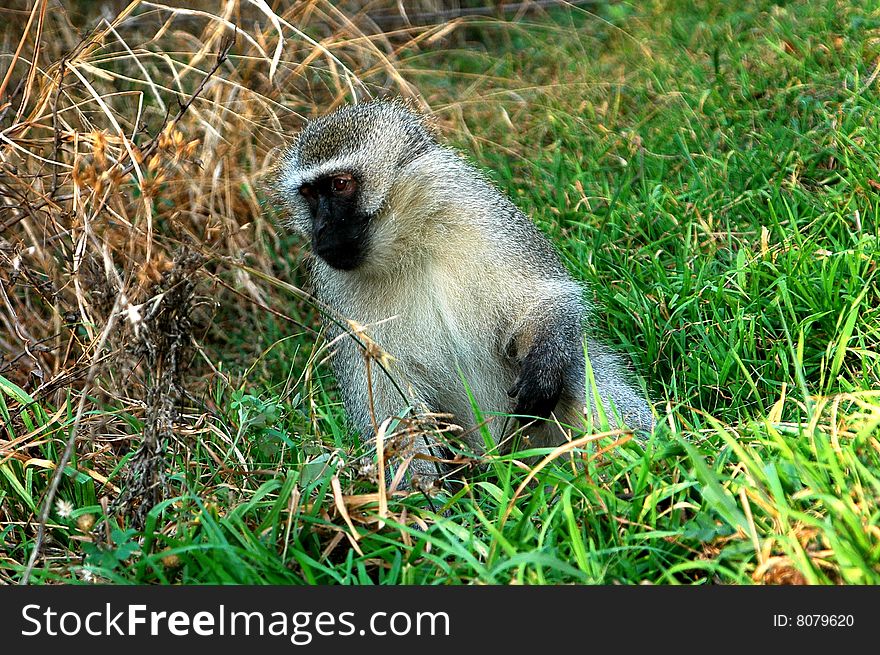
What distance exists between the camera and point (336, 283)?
154 inches

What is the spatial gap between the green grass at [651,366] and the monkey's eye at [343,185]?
25.7 inches

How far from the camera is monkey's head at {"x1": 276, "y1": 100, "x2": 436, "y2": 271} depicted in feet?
12.0

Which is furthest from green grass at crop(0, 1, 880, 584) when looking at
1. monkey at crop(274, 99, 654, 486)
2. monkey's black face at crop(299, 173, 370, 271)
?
monkey's black face at crop(299, 173, 370, 271)

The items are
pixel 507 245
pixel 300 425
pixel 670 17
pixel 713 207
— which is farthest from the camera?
pixel 670 17

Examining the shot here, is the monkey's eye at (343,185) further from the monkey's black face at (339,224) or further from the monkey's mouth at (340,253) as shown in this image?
the monkey's mouth at (340,253)

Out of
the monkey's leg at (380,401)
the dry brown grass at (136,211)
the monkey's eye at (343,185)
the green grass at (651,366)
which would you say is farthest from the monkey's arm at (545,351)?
the dry brown grass at (136,211)

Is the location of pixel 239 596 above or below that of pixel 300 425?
above

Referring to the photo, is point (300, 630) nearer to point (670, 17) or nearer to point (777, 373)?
point (777, 373)

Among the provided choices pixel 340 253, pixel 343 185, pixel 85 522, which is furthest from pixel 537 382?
pixel 85 522

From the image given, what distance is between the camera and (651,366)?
4.29 metres

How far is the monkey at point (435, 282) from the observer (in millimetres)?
3691

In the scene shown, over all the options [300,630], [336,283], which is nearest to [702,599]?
[300,630]

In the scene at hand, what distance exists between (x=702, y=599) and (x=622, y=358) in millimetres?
2046

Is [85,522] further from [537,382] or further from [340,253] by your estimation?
[537,382]
